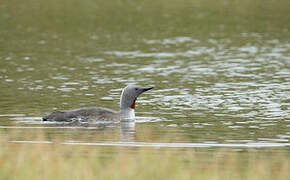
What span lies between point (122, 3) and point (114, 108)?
27.1 metres

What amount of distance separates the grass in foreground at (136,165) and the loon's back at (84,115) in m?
3.17

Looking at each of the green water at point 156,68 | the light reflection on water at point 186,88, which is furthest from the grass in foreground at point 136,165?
the green water at point 156,68

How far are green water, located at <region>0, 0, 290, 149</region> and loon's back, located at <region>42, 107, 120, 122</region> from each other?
0.31m

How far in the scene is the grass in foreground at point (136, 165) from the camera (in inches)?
369

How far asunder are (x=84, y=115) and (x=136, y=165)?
18.5 feet

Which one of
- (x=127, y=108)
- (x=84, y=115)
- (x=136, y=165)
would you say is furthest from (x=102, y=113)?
(x=136, y=165)

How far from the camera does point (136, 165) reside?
9781 millimetres

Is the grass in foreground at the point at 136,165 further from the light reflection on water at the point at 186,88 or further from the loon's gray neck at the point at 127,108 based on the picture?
the loon's gray neck at the point at 127,108

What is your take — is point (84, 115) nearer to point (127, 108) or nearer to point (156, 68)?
point (127, 108)

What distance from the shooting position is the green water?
14.6 m

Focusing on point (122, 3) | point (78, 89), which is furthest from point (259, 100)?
point (122, 3)

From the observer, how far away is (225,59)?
2483 cm

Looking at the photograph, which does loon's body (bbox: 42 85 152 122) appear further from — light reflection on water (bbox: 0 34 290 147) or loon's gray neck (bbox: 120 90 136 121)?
light reflection on water (bbox: 0 34 290 147)

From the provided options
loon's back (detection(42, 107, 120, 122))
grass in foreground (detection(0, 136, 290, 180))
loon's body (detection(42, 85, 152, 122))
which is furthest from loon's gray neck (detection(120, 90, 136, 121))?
grass in foreground (detection(0, 136, 290, 180))
